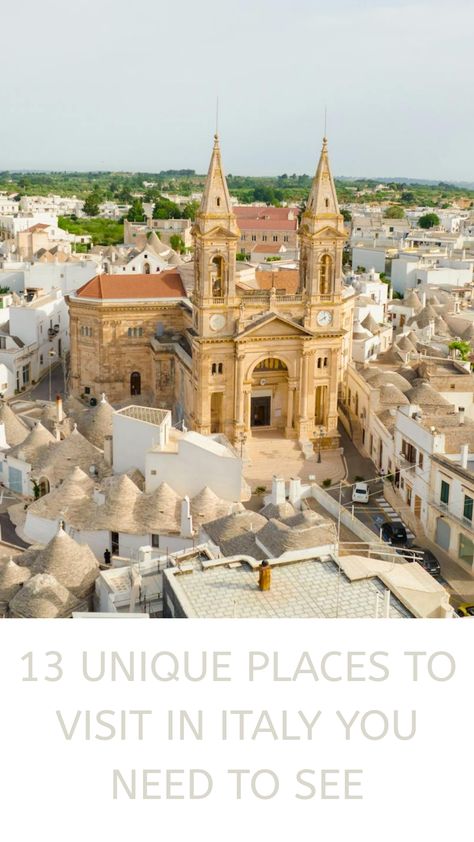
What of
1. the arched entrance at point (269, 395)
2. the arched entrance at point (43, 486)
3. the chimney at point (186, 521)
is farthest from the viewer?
the arched entrance at point (269, 395)

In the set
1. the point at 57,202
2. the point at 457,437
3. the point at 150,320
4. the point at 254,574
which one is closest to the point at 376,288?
the point at 150,320

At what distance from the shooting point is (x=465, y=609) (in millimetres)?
27156

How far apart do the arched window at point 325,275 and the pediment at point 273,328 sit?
2.12 meters

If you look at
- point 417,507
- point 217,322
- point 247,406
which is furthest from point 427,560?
point 217,322

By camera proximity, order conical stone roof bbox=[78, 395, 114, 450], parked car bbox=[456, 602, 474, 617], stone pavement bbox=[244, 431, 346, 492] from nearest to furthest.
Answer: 1. parked car bbox=[456, 602, 474, 617]
2. stone pavement bbox=[244, 431, 346, 492]
3. conical stone roof bbox=[78, 395, 114, 450]

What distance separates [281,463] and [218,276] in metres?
9.10

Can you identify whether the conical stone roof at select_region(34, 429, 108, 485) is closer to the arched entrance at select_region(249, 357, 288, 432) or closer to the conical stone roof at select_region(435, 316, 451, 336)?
the arched entrance at select_region(249, 357, 288, 432)

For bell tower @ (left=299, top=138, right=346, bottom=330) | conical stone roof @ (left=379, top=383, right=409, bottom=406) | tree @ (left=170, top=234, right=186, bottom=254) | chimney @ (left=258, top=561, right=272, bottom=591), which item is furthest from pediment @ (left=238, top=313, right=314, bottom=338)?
tree @ (left=170, top=234, right=186, bottom=254)

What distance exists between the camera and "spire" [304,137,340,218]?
42188mm

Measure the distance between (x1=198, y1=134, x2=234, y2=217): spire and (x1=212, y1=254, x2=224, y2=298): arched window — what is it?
2.01 metres

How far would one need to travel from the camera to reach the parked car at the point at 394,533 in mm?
32656

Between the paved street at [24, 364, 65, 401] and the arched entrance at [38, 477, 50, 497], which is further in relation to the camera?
the paved street at [24, 364, 65, 401]

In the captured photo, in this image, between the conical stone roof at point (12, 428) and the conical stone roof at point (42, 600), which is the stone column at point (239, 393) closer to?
the conical stone roof at point (12, 428)

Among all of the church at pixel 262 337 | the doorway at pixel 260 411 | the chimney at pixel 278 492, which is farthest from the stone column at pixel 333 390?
the chimney at pixel 278 492
